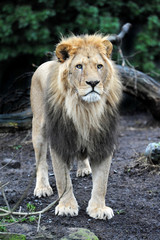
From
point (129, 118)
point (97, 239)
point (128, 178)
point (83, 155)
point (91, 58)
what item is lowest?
point (129, 118)

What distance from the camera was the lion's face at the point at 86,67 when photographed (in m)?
2.97

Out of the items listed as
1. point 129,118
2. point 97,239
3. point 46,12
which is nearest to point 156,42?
point 129,118

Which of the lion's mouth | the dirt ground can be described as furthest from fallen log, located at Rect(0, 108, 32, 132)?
the lion's mouth

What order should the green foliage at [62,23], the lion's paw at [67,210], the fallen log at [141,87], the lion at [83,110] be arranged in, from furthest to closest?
the green foliage at [62,23] → the fallen log at [141,87] → the lion's paw at [67,210] → the lion at [83,110]

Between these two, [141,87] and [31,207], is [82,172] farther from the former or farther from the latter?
[141,87]

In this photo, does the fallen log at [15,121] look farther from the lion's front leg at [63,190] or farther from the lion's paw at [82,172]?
the lion's front leg at [63,190]

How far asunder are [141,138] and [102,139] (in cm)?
310

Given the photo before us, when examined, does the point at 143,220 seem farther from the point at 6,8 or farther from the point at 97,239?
the point at 6,8

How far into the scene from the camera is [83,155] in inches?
134

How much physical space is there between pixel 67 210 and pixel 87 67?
125 centimetres

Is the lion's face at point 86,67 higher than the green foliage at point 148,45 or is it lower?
higher

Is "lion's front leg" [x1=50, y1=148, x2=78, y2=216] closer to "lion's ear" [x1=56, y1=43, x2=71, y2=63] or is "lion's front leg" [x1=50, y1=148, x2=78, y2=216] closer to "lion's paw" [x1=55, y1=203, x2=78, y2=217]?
"lion's paw" [x1=55, y1=203, x2=78, y2=217]

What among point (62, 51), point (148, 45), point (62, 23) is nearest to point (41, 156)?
point (62, 51)

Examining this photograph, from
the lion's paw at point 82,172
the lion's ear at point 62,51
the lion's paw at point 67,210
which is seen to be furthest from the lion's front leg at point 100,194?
the lion's paw at point 82,172
